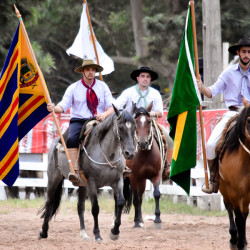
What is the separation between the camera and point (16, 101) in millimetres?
10352

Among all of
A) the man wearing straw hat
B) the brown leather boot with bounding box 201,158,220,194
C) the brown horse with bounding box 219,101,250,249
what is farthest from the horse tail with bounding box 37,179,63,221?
the brown horse with bounding box 219,101,250,249

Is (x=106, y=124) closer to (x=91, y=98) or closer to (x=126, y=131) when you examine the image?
(x=126, y=131)

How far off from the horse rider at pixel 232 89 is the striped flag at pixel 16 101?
111 inches

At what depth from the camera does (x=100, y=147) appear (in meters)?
10.5

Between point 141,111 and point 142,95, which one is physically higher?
point 142,95

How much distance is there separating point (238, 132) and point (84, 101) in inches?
129

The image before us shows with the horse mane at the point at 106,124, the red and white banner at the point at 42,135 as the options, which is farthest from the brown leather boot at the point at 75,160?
the red and white banner at the point at 42,135

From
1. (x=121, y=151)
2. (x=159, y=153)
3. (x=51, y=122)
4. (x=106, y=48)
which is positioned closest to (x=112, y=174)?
(x=121, y=151)

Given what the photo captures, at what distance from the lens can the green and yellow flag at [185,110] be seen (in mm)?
9531

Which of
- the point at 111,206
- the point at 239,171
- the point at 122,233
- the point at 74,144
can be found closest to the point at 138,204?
the point at 122,233

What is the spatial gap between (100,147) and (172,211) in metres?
5.11

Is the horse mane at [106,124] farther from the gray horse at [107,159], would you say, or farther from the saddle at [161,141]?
the saddle at [161,141]

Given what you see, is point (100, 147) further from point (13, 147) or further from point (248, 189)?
point (248, 189)

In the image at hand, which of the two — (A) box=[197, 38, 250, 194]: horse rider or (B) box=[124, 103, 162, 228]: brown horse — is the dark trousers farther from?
(A) box=[197, 38, 250, 194]: horse rider
